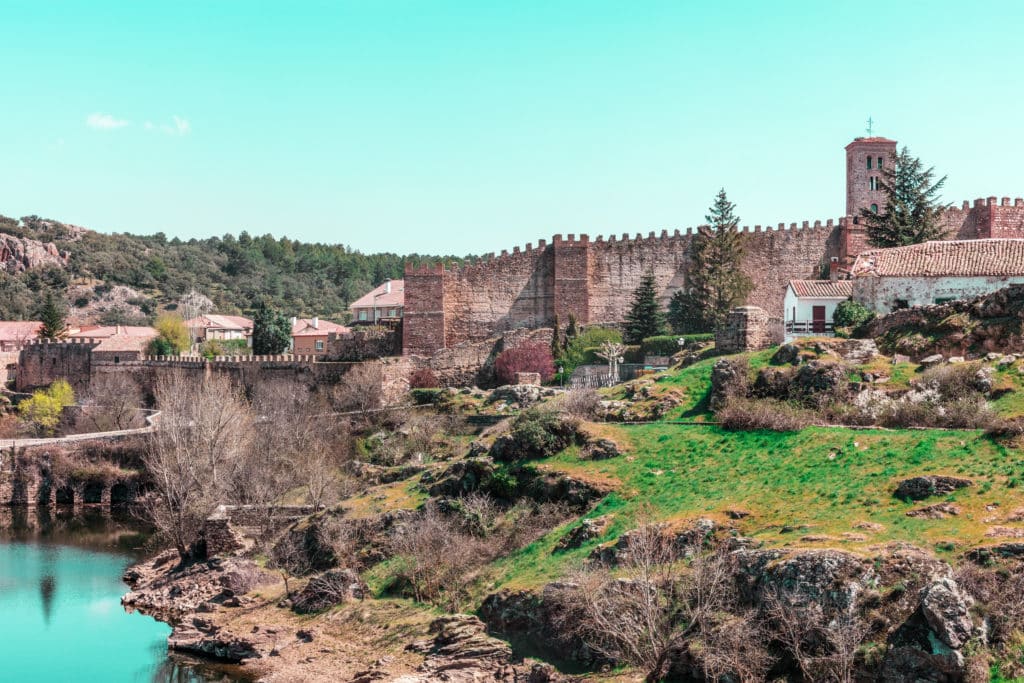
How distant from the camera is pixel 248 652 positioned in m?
29.7

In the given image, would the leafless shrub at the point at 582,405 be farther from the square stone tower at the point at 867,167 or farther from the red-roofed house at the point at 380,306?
the red-roofed house at the point at 380,306

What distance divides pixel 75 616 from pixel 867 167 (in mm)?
44477

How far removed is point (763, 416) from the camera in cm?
3409

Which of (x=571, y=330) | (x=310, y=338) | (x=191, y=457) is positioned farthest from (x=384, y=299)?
(x=191, y=457)

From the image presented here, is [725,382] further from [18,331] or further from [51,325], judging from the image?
[18,331]

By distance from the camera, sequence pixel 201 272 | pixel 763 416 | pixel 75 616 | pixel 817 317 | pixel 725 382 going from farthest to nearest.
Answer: pixel 201 272, pixel 817 317, pixel 725 382, pixel 75 616, pixel 763 416

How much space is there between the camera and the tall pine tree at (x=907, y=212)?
5372 centimetres

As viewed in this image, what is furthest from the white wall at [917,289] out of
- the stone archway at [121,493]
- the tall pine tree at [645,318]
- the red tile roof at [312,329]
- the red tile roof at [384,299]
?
the red tile roof at [312,329]

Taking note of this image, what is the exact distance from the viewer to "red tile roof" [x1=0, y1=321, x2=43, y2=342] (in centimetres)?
8612

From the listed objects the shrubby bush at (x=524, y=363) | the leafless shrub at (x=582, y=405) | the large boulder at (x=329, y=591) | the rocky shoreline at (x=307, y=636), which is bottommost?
the rocky shoreline at (x=307, y=636)

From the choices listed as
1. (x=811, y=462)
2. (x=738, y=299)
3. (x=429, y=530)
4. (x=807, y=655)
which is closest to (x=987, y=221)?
(x=738, y=299)

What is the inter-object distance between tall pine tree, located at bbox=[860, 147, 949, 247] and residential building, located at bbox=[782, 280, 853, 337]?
395 inches

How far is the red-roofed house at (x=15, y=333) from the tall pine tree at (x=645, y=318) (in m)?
44.6

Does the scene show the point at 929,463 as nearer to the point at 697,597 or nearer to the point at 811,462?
the point at 811,462
